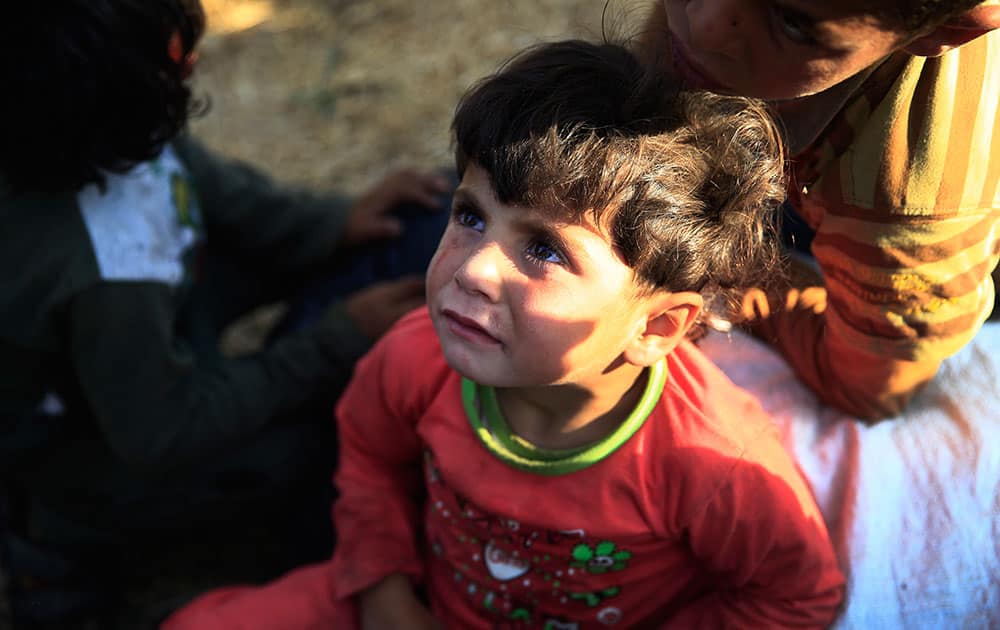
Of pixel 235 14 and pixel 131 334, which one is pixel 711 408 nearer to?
pixel 131 334

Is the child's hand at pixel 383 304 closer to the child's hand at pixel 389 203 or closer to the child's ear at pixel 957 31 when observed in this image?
the child's hand at pixel 389 203

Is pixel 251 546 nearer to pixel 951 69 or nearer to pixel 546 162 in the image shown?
pixel 546 162

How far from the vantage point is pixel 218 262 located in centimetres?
250

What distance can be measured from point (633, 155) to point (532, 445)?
0.47 m

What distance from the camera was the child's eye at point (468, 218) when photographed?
1.25 metres

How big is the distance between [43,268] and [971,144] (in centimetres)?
153

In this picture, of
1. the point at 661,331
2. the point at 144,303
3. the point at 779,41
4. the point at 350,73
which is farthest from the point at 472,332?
the point at 350,73

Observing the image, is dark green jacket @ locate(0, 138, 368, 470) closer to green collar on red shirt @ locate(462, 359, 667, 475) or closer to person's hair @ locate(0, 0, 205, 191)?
person's hair @ locate(0, 0, 205, 191)

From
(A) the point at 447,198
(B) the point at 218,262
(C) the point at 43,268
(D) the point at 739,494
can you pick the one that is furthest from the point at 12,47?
(D) the point at 739,494

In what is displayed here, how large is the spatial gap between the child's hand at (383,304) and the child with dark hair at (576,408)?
0.48 m

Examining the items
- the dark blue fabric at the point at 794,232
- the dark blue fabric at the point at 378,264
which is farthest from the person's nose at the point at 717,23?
the dark blue fabric at the point at 378,264

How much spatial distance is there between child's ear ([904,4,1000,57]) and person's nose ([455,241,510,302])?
1.75 ft

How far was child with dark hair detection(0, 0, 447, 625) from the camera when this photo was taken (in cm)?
175

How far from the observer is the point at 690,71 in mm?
1205
